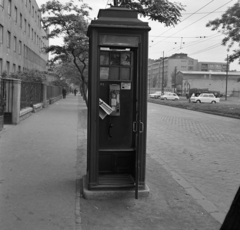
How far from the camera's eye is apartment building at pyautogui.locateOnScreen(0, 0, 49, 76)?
33969 mm

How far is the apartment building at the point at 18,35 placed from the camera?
33969mm

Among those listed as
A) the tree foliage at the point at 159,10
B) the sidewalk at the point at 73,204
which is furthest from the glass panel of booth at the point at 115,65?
the tree foliage at the point at 159,10

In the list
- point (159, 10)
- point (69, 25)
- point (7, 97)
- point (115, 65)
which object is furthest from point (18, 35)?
point (115, 65)

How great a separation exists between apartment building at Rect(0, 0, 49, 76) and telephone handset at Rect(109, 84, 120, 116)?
85.0 ft

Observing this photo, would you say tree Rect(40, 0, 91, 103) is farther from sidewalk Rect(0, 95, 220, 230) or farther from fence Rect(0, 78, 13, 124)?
sidewalk Rect(0, 95, 220, 230)

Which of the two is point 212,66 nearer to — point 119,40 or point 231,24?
point 231,24

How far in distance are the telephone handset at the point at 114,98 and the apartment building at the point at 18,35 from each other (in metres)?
25.9

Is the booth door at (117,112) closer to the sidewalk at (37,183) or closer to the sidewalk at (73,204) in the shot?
the sidewalk at (73,204)

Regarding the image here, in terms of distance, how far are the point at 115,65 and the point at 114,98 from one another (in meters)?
0.52

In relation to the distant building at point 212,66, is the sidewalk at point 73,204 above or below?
below

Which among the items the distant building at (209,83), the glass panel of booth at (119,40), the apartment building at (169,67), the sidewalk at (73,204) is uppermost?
the apartment building at (169,67)

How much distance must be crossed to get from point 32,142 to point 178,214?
6.53 meters

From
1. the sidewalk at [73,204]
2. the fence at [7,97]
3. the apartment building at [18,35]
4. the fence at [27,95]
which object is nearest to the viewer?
the sidewalk at [73,204]

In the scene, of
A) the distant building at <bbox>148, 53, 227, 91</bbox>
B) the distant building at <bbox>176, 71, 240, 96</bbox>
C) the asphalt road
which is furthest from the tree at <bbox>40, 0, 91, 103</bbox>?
the distant building at <bbox>148, 53, 227, 91</bbox>
